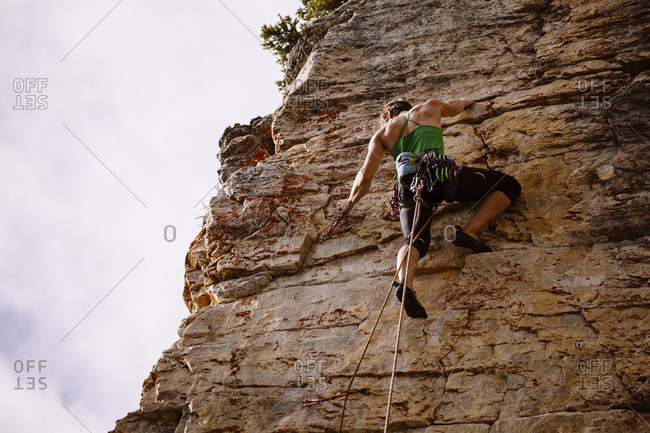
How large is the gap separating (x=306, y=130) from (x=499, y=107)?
2.43m

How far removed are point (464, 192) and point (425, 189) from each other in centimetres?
39

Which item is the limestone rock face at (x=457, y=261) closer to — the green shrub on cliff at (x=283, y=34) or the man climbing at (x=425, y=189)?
the man climbing at (x=425, y=189)

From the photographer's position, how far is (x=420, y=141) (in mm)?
5055

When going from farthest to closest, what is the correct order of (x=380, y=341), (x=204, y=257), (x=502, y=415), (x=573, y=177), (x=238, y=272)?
(x=204, y=257) → (x=238, y=272) → (x=573, y=177) → (x=380, y=341) → (x=502, y=415)

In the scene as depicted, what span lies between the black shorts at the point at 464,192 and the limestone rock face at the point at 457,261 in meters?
0.31

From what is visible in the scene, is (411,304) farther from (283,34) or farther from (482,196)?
(283,34)

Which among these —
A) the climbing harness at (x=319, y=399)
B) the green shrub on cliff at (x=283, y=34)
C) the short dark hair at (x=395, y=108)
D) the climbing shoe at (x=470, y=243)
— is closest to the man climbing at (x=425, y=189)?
the climbing shoe at (x=470, y=243)

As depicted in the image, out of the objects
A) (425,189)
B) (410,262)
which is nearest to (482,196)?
(425,189)

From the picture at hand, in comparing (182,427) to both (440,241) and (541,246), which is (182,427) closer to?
(440,241)

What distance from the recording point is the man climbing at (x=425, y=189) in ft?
15.3

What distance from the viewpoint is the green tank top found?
5.03 meters

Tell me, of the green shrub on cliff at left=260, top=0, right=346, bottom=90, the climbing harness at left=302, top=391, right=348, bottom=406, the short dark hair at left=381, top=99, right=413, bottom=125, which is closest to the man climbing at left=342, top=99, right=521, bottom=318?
the short dark hair at left=381, top=99, right=413, bottom=125

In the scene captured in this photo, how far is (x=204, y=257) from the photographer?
6578 millimetres

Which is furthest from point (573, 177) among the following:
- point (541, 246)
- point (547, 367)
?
point (547, 367)
